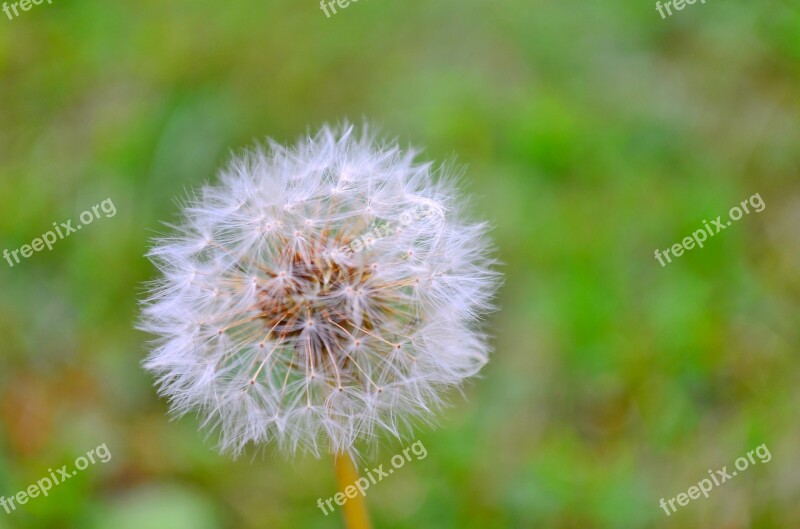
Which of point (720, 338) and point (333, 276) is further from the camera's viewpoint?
point (720, 338)

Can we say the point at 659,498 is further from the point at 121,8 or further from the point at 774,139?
the point at 121,8

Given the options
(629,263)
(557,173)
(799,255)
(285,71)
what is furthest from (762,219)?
(285,71)
